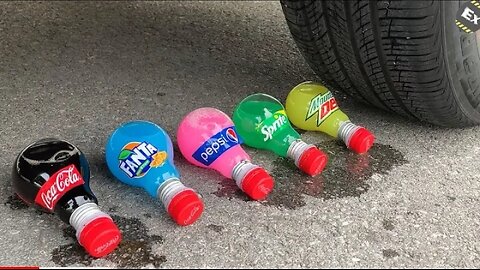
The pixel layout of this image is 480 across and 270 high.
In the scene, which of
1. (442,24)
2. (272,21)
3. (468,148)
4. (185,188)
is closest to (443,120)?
(468,148)

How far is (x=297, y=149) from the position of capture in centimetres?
119

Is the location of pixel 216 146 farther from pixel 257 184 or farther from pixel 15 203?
pixel 15 203

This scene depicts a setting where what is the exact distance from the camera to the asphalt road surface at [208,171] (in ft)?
3.28

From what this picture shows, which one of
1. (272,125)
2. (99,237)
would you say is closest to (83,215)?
(99,237)

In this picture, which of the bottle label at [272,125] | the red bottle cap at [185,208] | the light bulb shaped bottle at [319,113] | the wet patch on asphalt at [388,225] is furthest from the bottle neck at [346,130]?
the red bottle cap at [185,208]

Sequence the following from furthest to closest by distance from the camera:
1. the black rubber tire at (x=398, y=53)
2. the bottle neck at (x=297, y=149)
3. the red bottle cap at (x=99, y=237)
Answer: the bottle neck at (x=297, y=149) → the black rubber tire at (x=398, y=53) → the red bottle cap at (x=99, y=237)

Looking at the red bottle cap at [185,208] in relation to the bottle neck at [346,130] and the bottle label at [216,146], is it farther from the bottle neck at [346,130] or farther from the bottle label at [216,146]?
the bottle neck at [346,130]

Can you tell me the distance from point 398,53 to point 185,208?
40 cm

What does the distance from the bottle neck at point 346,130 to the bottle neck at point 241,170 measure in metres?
0.20

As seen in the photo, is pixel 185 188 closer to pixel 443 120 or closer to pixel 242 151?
pixel 242 151

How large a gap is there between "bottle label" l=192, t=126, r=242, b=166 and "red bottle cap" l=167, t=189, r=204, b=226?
0.39 ft

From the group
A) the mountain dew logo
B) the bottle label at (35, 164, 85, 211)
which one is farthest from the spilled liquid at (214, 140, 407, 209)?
the bottle label at (35, 164, 85, 211)

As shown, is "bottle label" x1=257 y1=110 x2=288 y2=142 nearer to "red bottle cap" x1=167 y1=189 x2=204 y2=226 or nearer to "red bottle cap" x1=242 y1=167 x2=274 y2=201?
"red bottle cap" x1=242 y1=167 x2=274 y2=201

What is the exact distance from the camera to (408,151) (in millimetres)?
1251
